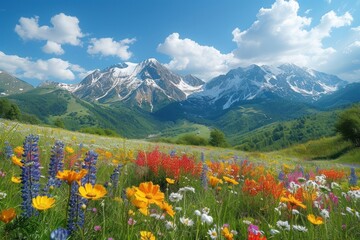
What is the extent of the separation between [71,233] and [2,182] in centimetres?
187

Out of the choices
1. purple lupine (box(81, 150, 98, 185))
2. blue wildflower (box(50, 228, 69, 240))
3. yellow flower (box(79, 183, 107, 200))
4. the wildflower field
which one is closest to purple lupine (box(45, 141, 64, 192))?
the wildflower field

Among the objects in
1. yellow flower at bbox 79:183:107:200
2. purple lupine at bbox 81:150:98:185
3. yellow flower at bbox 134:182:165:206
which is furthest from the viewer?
purple lupine at bbox 81:150:98:185

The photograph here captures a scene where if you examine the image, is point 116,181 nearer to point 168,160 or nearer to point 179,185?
point 179,185

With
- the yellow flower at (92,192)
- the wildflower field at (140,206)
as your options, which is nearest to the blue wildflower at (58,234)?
the wildflower field at (140,206)

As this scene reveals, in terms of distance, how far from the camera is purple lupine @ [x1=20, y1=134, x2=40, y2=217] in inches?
103

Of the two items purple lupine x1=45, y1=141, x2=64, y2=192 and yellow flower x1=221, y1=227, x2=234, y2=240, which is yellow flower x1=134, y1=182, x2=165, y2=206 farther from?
purple lupine x1=45, y1=141, x2=64, y2=192

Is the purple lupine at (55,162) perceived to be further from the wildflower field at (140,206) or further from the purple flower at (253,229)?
the purple flower at (253,229)

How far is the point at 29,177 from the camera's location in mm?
2725

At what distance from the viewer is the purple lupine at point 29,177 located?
2.61m

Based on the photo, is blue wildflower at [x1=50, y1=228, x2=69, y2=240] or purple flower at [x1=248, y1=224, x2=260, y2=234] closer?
blue wildflower at [x1=50, y1=228, x2=69, y2=240]

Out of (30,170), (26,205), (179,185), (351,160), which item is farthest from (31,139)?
(351,160)

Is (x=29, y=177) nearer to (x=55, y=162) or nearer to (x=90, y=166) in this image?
A: (x=90, y=166)

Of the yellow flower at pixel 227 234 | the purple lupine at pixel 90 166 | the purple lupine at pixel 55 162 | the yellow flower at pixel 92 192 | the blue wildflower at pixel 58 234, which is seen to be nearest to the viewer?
the blue wildflower at pixel 58 234

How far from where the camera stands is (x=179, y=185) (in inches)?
296
